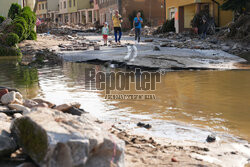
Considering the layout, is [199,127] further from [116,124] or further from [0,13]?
[0,13]

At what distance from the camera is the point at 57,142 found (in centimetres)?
250

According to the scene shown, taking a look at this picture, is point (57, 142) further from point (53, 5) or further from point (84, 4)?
point (53, 5)

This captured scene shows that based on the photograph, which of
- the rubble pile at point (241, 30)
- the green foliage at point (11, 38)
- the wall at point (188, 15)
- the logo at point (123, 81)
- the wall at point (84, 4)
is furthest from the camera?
the wall at point (84, 4)

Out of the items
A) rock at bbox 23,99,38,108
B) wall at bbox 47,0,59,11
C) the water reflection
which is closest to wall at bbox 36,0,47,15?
wall at bbox 47,0,59,11

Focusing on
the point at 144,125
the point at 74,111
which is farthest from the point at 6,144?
the point at 144,125

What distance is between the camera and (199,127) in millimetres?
4812

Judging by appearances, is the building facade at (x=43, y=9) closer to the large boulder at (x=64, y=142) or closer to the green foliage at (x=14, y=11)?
the green foliage at (x=14, y=11)

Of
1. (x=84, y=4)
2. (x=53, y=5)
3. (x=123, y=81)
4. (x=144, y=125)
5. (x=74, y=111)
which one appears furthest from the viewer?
(x=53, y=5)

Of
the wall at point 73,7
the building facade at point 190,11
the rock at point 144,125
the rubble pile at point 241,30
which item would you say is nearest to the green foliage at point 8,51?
the rubble pile at point 241,30

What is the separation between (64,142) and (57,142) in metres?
0.05

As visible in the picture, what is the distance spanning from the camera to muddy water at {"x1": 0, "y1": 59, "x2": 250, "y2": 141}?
511 cm

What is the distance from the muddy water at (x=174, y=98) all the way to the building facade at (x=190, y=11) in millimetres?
16766

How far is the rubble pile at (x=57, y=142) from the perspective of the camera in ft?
8.31

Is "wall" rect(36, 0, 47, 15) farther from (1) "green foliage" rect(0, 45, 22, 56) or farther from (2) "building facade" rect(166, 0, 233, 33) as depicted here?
(1) "green foliage" rect(0, 45, 22, 56)
